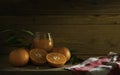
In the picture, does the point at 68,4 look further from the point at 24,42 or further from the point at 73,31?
the point at 24,42

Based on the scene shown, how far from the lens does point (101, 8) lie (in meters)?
1.75

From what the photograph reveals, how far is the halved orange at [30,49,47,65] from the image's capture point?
1.44 m

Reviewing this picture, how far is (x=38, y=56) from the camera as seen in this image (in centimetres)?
145

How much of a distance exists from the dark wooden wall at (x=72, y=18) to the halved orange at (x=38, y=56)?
1.02ft

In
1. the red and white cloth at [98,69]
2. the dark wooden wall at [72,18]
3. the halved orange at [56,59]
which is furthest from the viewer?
the dark wooden wall at [72,18]

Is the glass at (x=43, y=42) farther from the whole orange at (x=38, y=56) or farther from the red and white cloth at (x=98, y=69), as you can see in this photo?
the red and white cloth at (x=98, y=69)

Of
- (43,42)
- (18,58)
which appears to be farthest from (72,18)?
(18,58)

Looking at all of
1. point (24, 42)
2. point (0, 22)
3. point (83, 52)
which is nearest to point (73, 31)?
point (83, 52)

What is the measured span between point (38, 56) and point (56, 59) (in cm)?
9

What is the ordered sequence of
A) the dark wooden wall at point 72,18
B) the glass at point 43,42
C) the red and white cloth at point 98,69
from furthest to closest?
the dark wooden wall at point 72,18 < the glass at point 43,42 < the red and white cloth at point 98,69

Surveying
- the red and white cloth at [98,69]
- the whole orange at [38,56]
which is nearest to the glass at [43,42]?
the whole orange at [38,56]

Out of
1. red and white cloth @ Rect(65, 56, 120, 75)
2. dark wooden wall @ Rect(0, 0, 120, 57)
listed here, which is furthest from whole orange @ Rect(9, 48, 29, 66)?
dark wooden wall @ Rect(0, 0, 120, 57)

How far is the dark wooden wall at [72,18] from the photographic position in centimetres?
175

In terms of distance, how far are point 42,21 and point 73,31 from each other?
0.18m
